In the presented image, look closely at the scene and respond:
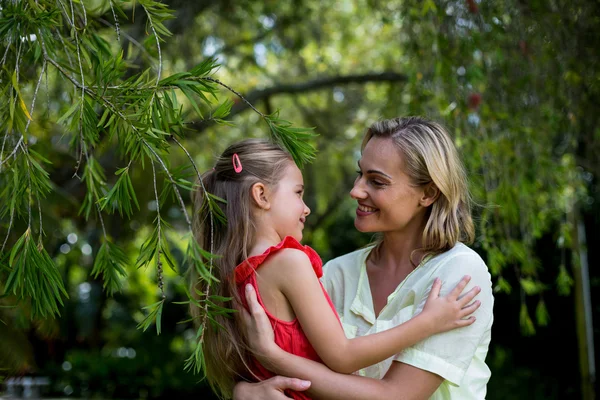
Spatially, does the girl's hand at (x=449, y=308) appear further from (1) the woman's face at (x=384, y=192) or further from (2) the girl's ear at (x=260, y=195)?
(2) the girl's ear at (x=260, y=195)

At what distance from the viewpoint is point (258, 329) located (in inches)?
85.8

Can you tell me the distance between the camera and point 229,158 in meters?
2.42

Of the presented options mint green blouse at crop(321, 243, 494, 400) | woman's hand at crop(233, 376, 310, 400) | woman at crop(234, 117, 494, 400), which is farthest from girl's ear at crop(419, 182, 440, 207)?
woman's hand at crop(233, 376, 310, 400)

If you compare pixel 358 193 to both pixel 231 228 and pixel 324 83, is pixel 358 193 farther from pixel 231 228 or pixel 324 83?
pixel 324 83

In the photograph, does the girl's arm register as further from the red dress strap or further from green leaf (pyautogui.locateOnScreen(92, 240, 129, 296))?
green leaf (pyautogui.locateOnScreen(92, 240, 129, 296))

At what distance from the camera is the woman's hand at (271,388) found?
212 centimetres

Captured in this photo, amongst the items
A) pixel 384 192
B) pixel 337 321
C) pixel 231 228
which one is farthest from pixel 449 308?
pixel 231 228

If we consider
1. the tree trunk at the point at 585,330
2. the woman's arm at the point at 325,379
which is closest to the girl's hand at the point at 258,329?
the woman's arm at the point at 325,379

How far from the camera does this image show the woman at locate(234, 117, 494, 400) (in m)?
2.15

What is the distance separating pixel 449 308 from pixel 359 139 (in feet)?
20.9

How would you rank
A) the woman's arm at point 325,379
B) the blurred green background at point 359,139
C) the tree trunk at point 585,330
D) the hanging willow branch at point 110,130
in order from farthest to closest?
1. the tree trunk at point 585,330
2. the blurred green background at point 359,139
3. the woman's arm at point 325,379
4. the hanging willow branch at point 110,130

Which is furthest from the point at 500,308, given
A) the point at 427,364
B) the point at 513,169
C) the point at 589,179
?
the point at 427,364

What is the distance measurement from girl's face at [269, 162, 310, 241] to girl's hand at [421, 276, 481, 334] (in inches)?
20.1

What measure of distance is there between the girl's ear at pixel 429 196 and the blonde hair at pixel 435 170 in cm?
2
